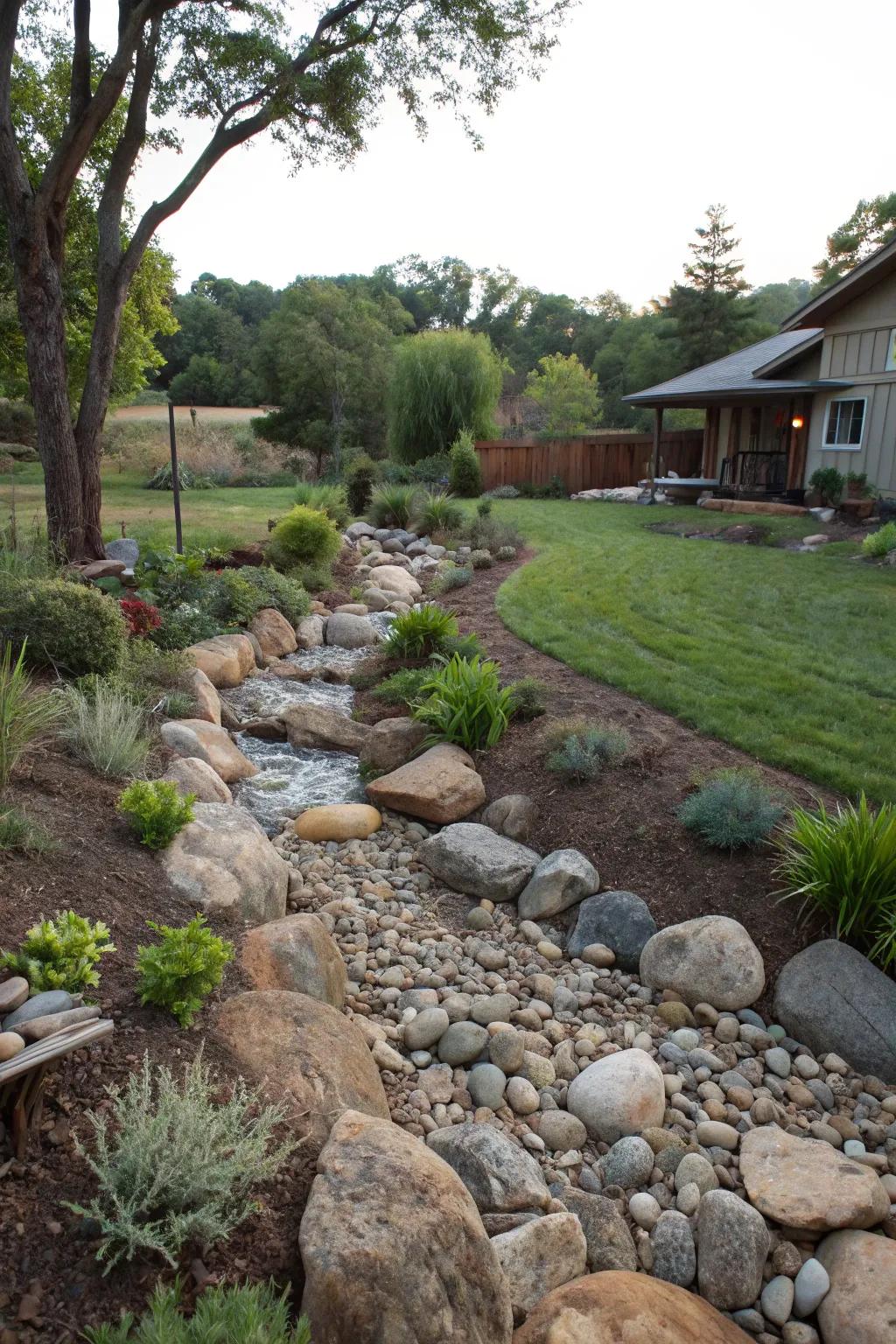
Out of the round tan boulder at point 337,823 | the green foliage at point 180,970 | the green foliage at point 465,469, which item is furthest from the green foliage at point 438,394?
the green foliage at point 180,970

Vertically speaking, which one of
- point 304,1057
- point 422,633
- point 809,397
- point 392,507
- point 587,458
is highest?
point 809,397

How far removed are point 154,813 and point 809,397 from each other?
17.5 m

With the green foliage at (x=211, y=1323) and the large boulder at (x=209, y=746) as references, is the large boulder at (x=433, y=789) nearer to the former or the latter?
the large boulder at (x=209, y=746)

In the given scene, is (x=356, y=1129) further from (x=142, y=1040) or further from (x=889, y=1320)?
(x=889, y=1320)

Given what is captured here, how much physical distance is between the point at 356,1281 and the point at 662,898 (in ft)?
8.81

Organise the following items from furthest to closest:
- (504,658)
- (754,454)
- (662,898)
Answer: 1. (754,454)
2. (504,658)
3. (662,898)

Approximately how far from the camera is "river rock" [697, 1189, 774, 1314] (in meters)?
2.58

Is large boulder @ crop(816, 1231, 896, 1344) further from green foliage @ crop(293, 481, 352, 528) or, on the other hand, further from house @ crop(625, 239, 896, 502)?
house @ crop(625, 239, 896, 502)

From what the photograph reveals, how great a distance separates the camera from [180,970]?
2.58 m

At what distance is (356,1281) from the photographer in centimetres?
188

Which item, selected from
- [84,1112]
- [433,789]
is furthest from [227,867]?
[433,789]

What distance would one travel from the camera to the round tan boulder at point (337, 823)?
5188 mm

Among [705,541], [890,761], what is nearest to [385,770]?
[890,761]

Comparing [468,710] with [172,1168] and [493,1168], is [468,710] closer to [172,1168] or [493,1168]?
[493,1168]
